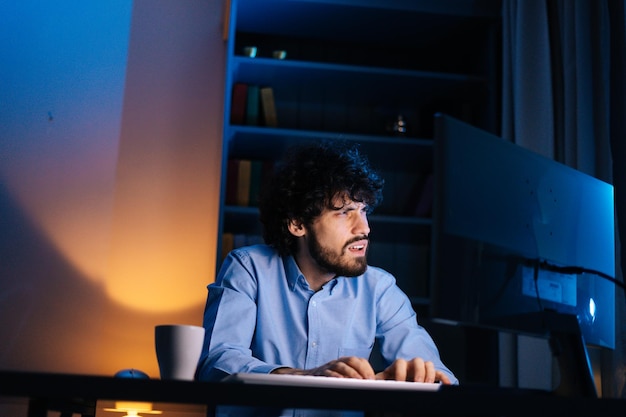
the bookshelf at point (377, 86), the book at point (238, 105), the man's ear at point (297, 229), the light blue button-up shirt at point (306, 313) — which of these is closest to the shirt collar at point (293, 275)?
the light blue button-up shirt at point (306, 313)

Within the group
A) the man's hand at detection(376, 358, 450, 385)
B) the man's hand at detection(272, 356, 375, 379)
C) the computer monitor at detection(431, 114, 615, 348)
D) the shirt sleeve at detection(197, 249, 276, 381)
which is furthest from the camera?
the shirt sleeve at detection(197, 249, 276, 381)

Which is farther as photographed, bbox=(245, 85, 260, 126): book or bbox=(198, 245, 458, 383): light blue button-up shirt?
bbox=(245, 85, 260, 126): book

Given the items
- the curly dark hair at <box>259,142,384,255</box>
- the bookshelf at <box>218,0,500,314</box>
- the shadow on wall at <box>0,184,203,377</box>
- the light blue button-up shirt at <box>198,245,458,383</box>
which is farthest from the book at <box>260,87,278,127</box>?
the light blue button-up shirt at <box>198,245,458,383</box>

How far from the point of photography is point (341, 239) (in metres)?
2.08

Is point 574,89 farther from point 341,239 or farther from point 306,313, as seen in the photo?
point 306,313

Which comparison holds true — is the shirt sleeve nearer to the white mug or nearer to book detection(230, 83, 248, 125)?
the white mug

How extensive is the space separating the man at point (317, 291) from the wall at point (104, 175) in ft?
3.64

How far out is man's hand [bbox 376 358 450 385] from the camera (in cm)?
128

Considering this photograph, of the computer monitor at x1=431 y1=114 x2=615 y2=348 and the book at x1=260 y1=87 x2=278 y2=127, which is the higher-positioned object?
the book at x1=260 y1=87 x2=278 y2=127

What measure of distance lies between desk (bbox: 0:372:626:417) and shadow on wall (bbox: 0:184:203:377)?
8.10 ft

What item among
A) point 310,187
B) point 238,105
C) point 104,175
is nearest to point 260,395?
point 310,187

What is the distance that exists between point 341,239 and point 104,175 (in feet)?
5.27

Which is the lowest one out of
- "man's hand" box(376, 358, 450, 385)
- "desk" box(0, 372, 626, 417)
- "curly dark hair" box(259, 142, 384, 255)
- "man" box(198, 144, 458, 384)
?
"man's hand" box(376, 358, 450, 385)

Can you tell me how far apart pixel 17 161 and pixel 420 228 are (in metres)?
1.77
